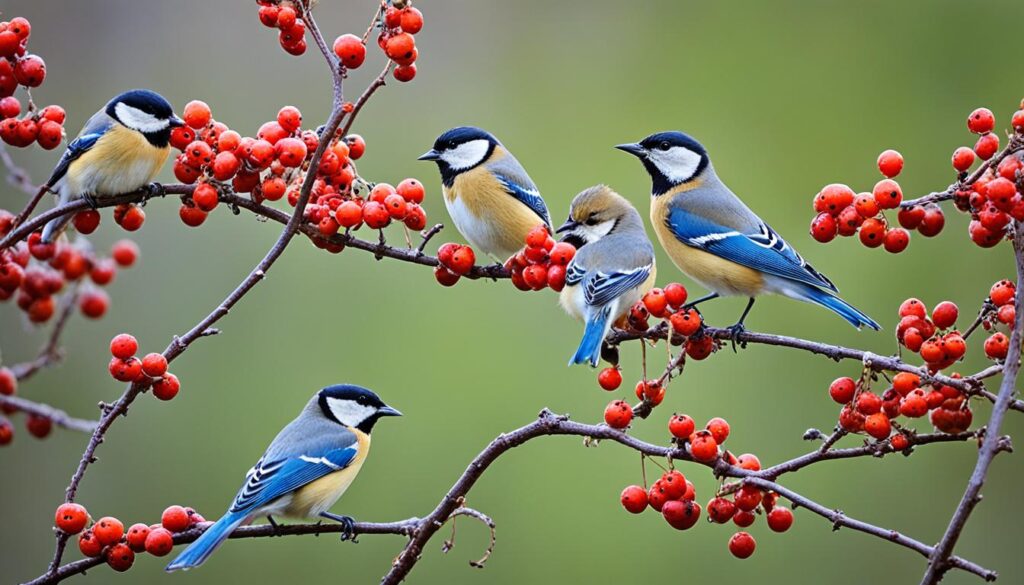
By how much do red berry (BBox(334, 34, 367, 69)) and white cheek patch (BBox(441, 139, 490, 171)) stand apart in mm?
1762

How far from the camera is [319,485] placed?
117 inches

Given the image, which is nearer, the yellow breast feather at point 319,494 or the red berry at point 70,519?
the red berry at point 70,519

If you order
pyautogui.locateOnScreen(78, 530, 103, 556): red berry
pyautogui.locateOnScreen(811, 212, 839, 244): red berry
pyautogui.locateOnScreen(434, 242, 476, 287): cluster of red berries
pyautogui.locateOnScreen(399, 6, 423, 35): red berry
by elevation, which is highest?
pyautogui.locateOnScreen(811, 212, 839, 244): red berry

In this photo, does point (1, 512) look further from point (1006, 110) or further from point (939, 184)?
point (1006, 110)

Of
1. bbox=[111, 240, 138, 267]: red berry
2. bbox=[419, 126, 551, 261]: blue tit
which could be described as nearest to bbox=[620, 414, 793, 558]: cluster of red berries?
bbox=[419, 126, 551, 261]: blue tit

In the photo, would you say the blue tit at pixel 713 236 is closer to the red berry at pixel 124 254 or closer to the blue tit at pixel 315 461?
the blue tit at pixel 315 461

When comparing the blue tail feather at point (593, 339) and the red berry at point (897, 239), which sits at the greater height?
the red berry at point (897, 239)

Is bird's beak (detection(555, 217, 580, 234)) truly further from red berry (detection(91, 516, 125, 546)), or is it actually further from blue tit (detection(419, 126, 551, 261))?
red berry (detection(91, 516, 125, 546))

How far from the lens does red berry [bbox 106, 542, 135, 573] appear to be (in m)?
1.83

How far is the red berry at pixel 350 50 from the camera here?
6.46 feet

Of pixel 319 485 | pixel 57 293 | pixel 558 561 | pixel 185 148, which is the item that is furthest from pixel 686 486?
pixel 558 561

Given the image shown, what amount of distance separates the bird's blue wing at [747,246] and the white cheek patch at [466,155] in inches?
26.7

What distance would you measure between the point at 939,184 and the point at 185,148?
5021 mm

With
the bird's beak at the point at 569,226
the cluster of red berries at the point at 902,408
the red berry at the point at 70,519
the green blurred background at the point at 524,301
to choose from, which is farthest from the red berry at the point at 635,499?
the green blurred background at the point at 524,301
